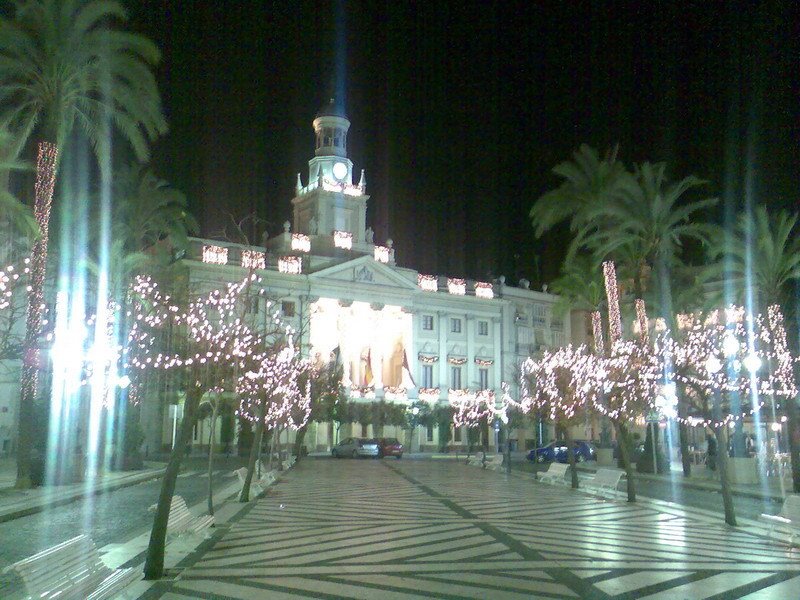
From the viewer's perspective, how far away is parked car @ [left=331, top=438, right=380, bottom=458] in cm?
5503

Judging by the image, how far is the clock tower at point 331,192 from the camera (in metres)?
76.2

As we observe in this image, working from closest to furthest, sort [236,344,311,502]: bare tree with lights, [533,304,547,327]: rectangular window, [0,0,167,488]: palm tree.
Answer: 1. [236,344,311,502]: bare tree with lights
2. [0,0,167,488]: palm tree
3. [533,304,547,327]: rectangular window

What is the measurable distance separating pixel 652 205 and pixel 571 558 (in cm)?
2094

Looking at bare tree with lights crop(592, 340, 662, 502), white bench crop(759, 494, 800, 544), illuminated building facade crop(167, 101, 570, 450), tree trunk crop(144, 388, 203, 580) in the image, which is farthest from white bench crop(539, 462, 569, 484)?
illuminated building facade crop(167, 101, 570, 450)

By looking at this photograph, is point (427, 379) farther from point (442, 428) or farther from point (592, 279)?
point (592, 279)

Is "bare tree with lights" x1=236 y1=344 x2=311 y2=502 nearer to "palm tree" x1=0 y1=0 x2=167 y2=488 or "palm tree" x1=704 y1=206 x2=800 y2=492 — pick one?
"palm tree" x1=0 y1=0 x2=167 y2=488

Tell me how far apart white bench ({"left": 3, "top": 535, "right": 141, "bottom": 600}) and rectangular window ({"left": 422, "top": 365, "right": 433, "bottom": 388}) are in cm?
6628

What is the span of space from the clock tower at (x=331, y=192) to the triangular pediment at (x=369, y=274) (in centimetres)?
358

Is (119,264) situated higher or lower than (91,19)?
lower

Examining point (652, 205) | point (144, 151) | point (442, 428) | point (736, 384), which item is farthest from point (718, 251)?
point (442, 428)

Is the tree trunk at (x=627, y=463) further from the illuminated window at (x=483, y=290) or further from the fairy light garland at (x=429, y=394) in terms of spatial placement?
the illuminated window at (x=483, y=290)

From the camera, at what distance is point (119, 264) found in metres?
32.3

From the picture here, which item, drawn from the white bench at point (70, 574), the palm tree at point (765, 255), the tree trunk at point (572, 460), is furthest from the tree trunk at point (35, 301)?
the palm tree at point (765, 255)

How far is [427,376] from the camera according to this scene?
251ft
